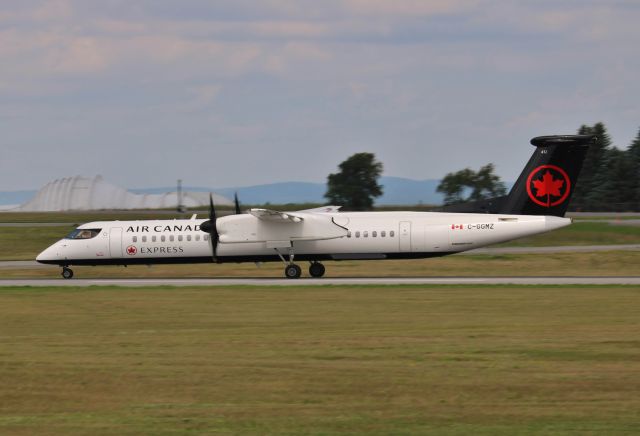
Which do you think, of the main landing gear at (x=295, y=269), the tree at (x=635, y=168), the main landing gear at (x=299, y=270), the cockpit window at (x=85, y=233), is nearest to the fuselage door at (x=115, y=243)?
the cockpit window at (x=85, y=233)

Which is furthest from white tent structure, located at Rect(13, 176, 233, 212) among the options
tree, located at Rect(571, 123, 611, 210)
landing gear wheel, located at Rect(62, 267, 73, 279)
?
landing gear wheel, located at Rect(62, 267, 73, 279)

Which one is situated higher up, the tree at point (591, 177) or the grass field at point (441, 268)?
the tree at point (591, 177)

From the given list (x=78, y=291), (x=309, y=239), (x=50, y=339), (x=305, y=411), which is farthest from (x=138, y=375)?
(x=309, y=239)

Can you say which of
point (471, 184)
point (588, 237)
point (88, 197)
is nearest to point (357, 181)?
point (471, 184)

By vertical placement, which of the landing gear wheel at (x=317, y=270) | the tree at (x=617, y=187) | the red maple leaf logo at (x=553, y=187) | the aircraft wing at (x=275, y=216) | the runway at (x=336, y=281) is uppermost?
the tree at (x=617, y=187)

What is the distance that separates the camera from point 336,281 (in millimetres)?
35031

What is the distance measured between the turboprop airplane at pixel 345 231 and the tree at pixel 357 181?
5725 centimetres

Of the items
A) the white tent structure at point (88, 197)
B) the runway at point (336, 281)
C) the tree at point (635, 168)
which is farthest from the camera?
the white tent structure at point (88, 197)

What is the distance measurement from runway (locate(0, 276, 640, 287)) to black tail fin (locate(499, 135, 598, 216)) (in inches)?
107

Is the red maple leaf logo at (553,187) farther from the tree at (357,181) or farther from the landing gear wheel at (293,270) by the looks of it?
the tree at (357,181)

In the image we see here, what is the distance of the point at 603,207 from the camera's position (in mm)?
93500

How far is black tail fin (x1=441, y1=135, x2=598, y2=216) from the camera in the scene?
114ft

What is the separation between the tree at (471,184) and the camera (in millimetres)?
99562

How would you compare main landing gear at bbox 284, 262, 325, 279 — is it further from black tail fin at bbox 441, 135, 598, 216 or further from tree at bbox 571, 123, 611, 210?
tree at bbox 571, 123, 611, 210
